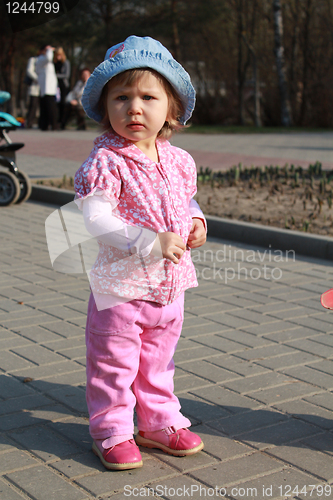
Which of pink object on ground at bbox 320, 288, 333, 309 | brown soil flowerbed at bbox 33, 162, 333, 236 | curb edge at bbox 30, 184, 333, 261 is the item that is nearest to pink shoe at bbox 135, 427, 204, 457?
→ pink object on ground at bbox 320, 288, 333, 309

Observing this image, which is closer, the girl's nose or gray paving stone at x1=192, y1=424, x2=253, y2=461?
the girl's nose

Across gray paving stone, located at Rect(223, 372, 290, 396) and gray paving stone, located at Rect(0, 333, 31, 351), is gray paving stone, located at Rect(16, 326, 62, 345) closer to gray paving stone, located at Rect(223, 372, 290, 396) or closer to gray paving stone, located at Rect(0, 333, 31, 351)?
gray paving stone, located at Rect(0, 333, 31, 351)

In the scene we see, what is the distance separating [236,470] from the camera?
2.41 meters

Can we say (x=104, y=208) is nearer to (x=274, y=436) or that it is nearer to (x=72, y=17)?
(x=274, y=436)

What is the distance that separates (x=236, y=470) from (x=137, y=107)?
54.6 inches

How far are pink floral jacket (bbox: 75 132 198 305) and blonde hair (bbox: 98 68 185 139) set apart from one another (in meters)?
0.10

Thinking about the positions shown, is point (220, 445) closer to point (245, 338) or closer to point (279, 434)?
point (279, 434)

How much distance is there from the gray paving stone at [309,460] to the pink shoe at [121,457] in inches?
21.7

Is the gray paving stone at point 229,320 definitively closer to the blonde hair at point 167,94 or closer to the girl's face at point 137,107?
the blonde hair at point 167,94

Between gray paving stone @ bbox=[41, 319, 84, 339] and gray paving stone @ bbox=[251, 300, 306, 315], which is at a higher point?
gray paving stone @ bbox=[41, 319, 84, 339]

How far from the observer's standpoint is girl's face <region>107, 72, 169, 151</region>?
7.52 ft

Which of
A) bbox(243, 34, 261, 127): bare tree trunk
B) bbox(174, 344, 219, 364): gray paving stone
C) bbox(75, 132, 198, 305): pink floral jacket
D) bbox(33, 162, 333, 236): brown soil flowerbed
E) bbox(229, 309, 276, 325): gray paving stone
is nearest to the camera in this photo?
bbox(75, 132, 198, 305): pink floral jacket

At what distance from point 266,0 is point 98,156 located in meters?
27.5

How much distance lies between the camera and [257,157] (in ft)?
41.0
